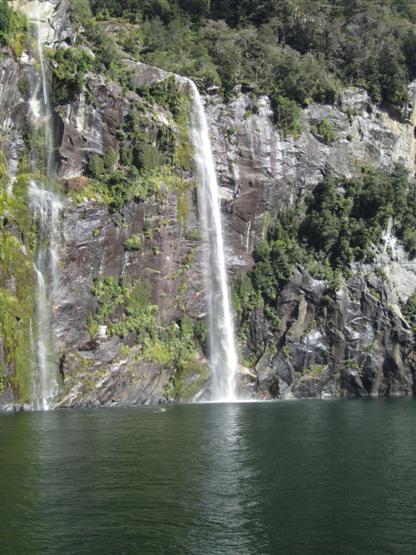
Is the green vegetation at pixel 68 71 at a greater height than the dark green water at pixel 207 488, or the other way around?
the green vegetation at pixel 68 71

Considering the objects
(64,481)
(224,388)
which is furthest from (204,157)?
(64,481)

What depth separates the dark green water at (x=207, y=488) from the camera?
14.2 meters

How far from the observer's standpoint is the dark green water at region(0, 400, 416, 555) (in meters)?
14.2

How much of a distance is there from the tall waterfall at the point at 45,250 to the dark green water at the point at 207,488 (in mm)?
7857

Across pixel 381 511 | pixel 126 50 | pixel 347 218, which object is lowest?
pixel 381 511

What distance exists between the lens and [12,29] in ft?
143

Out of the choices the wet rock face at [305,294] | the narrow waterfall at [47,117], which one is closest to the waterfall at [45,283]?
the narrow waterfall at [47,117]

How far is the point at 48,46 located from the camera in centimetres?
4612

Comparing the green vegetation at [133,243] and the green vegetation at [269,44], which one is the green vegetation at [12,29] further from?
the green vegetation at [133,243]

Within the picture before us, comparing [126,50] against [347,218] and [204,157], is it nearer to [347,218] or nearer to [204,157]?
[204,157]

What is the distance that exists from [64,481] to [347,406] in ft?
81.5

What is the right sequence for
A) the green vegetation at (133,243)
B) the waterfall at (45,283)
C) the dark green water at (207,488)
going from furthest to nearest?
the green vegetation at (133,243)
the waterfall at (45,283)
the dark green water at (207,488)

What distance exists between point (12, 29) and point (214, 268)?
70.0 ft

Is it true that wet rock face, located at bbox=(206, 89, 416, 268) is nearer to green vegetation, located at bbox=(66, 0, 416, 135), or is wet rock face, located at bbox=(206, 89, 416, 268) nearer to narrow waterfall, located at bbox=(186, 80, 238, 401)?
narrow waterfall, located at bbox=(186, 80, 238, 401)
